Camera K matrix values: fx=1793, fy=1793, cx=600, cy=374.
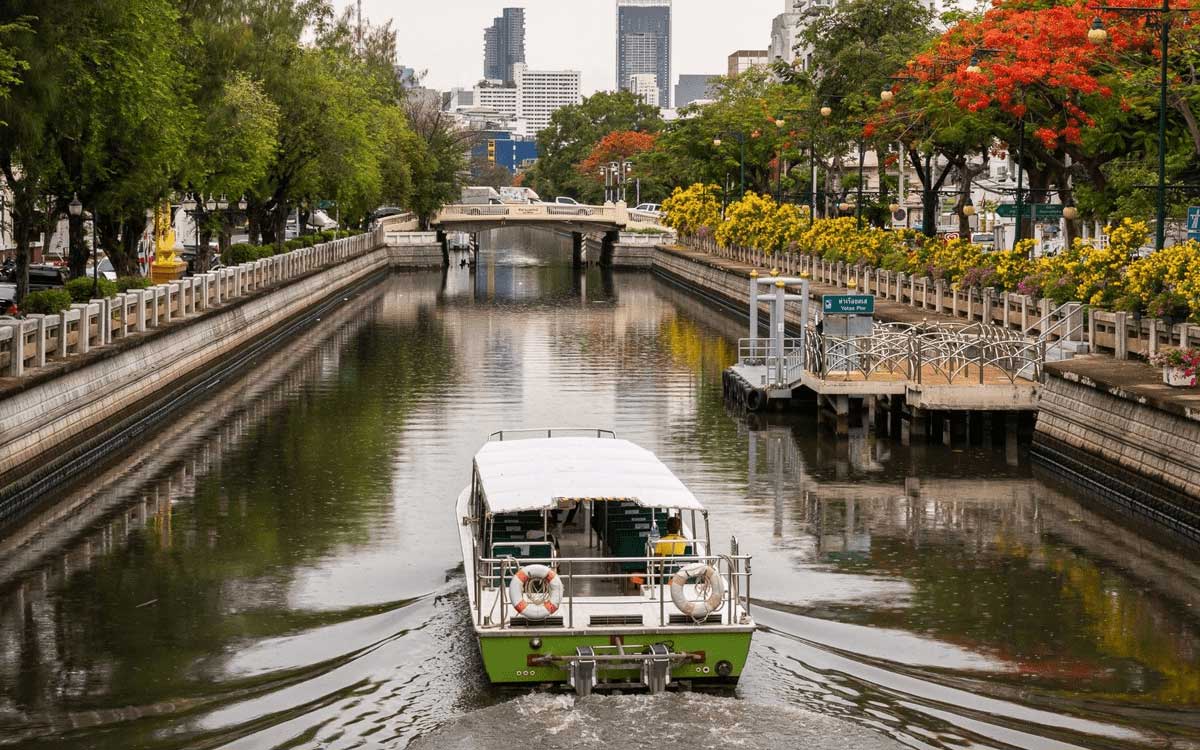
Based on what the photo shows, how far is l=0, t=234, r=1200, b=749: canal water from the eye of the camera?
1808 centimetres

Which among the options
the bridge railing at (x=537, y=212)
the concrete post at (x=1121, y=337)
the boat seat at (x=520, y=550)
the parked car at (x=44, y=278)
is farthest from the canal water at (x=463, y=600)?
the bridge railing at (x=537, y=212)

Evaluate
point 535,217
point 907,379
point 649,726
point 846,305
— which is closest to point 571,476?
point 649,726

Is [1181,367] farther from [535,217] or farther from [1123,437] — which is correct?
[535,217]

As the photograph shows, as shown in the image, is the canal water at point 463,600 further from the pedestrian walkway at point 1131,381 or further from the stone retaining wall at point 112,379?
the pedestrian walkway at point 1131,381

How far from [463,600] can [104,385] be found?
50.8 feet

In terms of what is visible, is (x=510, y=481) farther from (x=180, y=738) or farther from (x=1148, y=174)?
(x=1148, y=174)

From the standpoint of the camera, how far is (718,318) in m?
72.6

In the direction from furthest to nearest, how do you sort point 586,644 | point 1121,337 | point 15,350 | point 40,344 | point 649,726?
point 1121,337
point 40,344
point 15,350
point 586,644
point 649,726

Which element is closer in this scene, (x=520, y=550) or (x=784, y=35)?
(x=520, y=550)

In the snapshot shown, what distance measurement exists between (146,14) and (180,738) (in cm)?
2281

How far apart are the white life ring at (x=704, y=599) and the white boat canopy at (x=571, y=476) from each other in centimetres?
133

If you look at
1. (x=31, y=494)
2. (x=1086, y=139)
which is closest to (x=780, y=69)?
(x=1086, y=139)

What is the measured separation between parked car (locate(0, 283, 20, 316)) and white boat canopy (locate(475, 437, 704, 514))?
24.3 meters

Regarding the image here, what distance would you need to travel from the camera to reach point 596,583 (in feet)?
66.4
